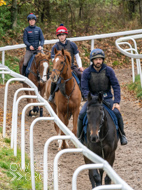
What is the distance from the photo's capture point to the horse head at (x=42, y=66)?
12.3m

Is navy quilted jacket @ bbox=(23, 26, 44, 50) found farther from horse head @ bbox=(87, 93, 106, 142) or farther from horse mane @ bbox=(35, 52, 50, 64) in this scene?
horse head @ bbox=(87, 93, 106, 142)

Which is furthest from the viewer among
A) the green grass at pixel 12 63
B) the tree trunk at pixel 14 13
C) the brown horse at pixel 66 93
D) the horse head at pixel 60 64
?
the tree trunk at pixel 14 13

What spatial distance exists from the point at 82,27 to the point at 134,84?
8469 millimetres

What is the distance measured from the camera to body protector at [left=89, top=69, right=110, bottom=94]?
707 centimetres

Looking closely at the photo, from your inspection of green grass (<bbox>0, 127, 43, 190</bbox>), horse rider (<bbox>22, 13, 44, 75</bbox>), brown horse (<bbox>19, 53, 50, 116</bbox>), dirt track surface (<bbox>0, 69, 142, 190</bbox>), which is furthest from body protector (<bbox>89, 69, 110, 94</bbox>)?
horse rider (<bbox>22, 13, 44, 75</bbox>)

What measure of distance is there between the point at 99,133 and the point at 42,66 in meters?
6.29

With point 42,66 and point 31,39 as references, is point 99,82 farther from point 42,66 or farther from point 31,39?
point 31,39

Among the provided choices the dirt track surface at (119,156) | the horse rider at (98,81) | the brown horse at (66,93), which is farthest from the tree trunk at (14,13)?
the horse rider at (98,81)

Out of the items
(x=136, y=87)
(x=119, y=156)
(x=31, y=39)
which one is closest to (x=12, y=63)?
(x=31, y=39)

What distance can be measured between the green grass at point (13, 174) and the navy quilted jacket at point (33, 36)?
230 inches

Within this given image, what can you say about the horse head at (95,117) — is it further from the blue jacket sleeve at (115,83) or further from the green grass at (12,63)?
the green grass at (12,63)

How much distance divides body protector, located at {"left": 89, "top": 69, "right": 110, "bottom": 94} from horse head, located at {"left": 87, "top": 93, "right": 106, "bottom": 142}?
815 millimetres

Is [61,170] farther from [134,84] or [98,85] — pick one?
[134,84]

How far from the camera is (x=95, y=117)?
19.9 ft
